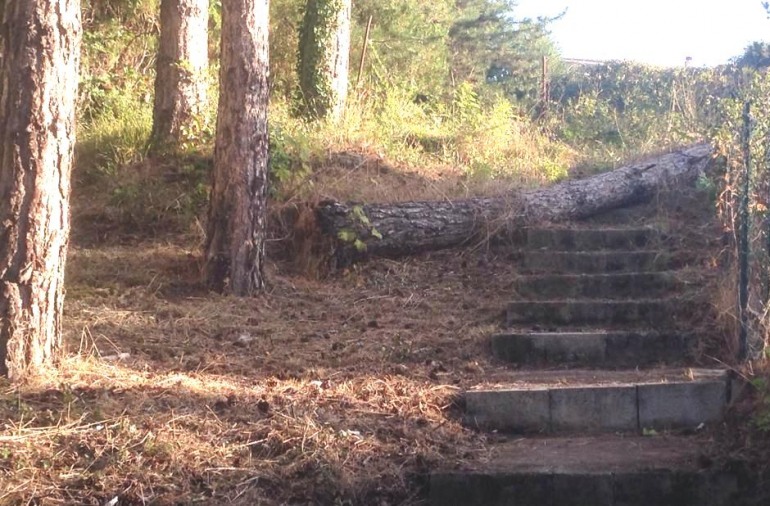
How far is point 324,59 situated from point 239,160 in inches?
200

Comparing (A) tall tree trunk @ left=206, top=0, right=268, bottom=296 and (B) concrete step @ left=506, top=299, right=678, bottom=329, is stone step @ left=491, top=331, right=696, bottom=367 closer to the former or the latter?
(B) concrete step @ left=506, top=299, right=678, bottom=329

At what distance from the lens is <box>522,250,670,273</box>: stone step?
7.15 metres

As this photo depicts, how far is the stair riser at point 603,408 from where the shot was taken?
16.3 feet

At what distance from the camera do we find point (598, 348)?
5797mm

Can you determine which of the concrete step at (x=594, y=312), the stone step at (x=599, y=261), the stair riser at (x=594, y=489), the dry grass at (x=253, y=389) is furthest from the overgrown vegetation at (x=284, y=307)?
the stone step at (x=599, y=261)

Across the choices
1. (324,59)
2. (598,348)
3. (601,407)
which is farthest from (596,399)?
(324,59)

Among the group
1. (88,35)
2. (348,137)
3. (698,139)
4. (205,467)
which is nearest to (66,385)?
(205,467)

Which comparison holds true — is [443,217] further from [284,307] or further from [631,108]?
[631,108]

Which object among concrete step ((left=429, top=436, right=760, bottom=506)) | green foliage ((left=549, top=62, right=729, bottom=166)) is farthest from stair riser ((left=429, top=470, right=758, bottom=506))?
green foliage ((left=549, top=62, right=729, bottom=166))

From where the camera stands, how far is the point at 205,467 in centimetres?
411

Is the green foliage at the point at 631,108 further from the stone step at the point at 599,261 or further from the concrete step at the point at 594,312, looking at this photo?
the concrete step at the point at 594,312

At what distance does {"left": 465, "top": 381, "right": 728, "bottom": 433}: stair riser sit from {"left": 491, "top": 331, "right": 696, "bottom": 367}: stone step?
2.36ft

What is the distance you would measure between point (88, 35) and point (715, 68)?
32.8 ft

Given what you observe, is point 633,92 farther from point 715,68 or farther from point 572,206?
point 572,206
